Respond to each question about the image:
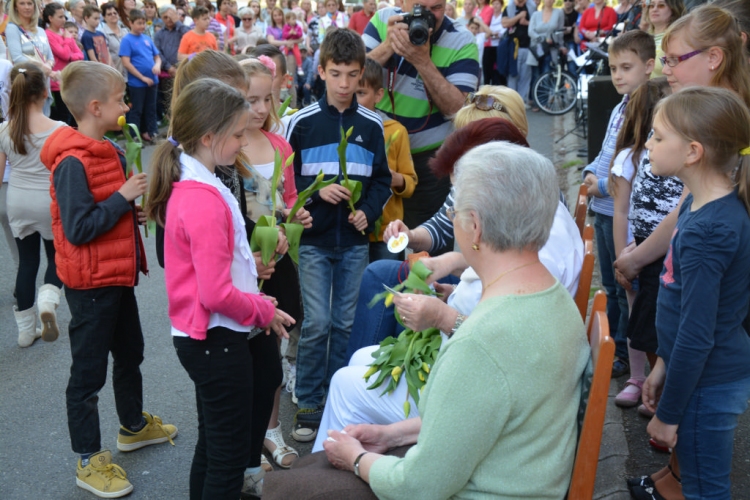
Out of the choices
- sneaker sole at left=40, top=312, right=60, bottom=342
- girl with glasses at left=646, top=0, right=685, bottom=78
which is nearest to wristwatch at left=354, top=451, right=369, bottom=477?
sneaker sole at left=40, top=312, right=60, bottom=342

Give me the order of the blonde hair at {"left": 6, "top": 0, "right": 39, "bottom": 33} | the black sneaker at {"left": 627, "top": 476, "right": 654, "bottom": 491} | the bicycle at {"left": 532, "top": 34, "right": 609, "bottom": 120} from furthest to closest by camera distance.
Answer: the bicycle at {"left": 532, "top": 34, "right": 609, "bottom": 120}
the blonde hair at {"left": 6, "top": 0, "right": 39, "bottom": 33}
the black sneaker at {"left": 627, "top": 476, "right": 654, "bottom": 491}

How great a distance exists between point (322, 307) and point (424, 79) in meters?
1.42

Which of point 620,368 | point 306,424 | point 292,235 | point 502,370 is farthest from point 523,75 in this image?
point 502,370

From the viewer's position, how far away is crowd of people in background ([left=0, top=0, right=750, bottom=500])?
186cm

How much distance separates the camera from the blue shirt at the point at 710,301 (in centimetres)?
222

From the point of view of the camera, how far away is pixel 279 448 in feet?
10.9

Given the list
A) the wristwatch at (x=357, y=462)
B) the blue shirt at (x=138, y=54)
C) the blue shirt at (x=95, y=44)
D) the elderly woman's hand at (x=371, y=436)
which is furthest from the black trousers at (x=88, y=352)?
the blue shirt at (x=138, y=54)

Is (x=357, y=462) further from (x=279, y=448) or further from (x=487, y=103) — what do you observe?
(x=487, y=103)

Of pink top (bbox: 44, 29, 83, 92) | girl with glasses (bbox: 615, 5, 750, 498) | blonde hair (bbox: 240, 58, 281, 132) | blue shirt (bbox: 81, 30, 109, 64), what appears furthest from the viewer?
blue shirt (bbox: 81, 30, 109, 64)

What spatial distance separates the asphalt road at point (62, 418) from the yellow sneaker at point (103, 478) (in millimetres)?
54

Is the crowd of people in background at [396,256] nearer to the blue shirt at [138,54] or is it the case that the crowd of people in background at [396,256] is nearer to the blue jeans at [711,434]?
the blue jeans at [711,434]

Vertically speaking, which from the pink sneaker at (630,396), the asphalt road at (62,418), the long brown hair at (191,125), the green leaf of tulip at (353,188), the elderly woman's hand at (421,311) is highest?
the long brown hair at (191,125)

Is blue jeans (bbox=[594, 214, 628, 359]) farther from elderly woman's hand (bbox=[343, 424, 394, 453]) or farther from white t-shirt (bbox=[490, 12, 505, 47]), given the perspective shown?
white t-shirt (bbox=[490, 12, 505, 47])

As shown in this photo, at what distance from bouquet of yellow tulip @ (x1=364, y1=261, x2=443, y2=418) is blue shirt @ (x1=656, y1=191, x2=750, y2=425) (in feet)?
2.47
